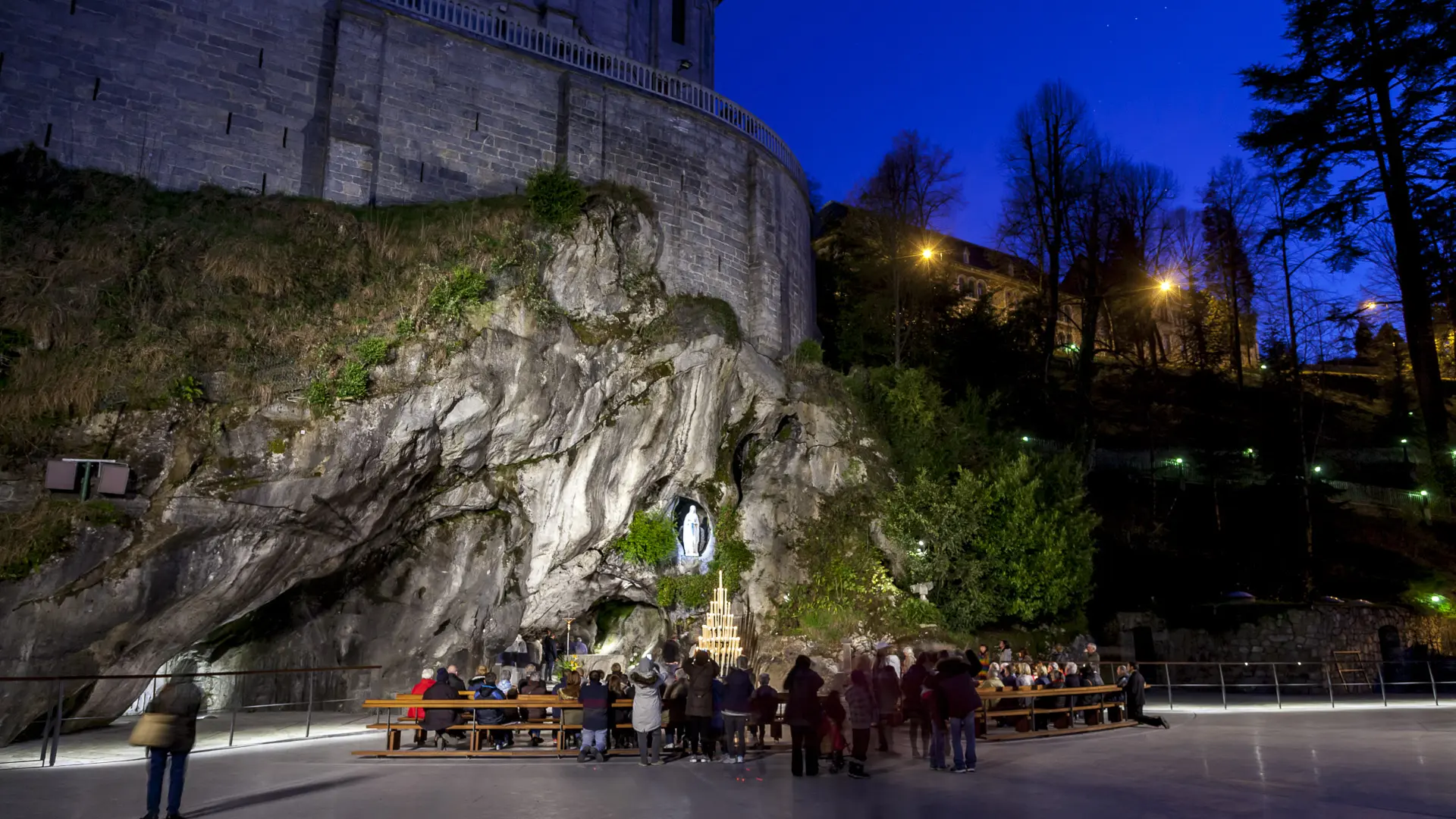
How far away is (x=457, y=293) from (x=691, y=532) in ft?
26.5

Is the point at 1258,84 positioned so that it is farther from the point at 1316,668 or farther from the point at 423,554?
the point at 423,554

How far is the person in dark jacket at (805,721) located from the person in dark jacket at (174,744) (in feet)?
17.0

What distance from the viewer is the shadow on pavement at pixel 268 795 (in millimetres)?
7164

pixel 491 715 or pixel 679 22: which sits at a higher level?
pixel 679 22

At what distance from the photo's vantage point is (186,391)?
13.9 m

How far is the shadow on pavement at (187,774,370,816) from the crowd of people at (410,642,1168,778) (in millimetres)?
2219

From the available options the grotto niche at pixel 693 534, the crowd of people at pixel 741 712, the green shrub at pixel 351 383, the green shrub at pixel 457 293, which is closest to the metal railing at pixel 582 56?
the green shrub at pixel 457 293

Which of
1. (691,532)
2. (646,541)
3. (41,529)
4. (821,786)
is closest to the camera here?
(821,786)

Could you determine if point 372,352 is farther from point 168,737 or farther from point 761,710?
point 168,737

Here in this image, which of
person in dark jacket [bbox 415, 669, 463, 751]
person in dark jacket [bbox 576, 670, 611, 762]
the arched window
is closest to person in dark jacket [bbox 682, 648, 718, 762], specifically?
person in dark jacket [bbox 576, 670, 611, 762]

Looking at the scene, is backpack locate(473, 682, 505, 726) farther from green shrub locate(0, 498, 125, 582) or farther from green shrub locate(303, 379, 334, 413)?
green shrub locate(303, 379, 334, 413)

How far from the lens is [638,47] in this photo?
29188mm

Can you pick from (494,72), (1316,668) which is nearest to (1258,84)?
(1316,668)

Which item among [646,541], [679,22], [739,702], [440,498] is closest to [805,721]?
[739,702]
